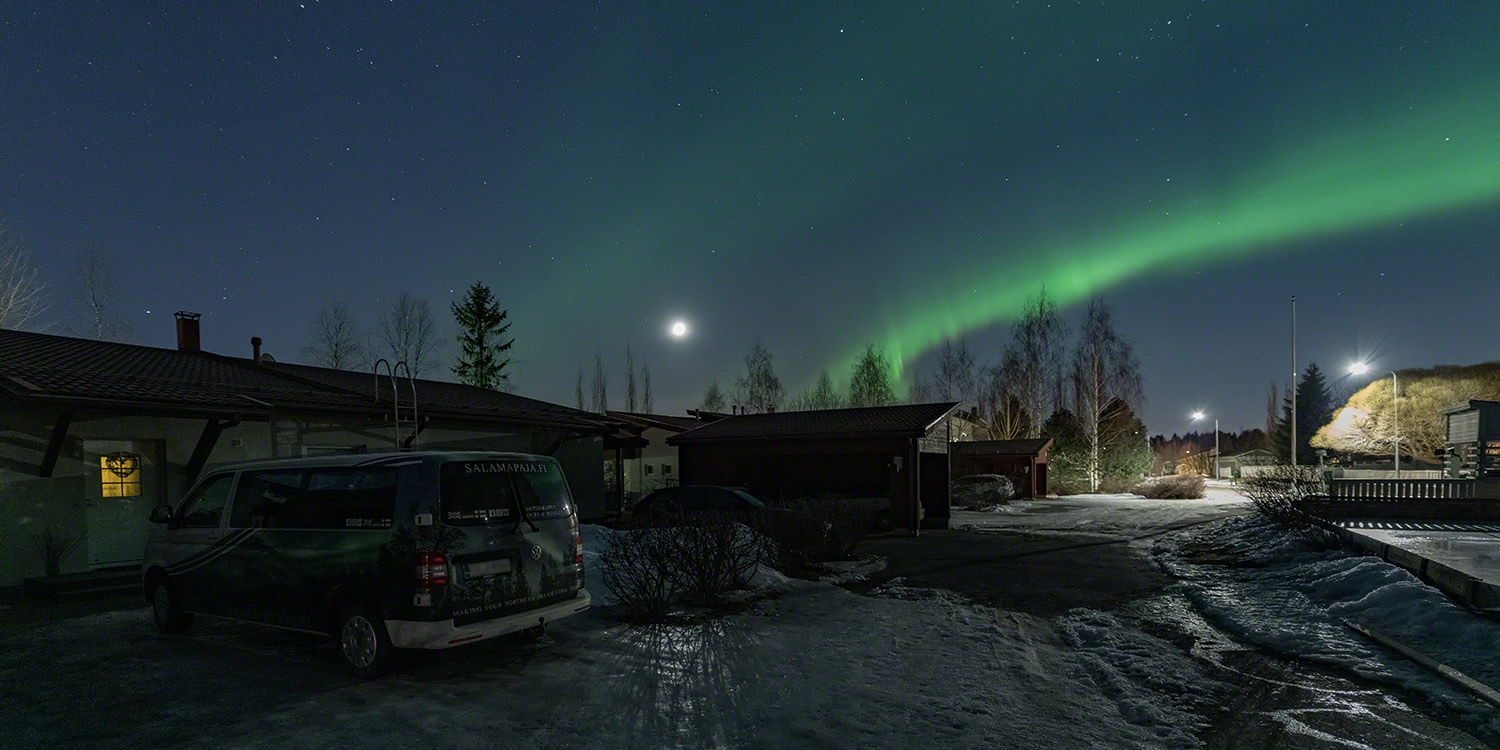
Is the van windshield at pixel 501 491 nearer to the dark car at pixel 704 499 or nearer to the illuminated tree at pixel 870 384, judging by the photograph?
the dark car at pixel 704 499

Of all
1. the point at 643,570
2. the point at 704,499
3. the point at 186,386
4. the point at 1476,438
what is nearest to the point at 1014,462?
the point at 1476,438

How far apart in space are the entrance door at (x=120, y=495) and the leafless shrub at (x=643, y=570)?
787 centimetres

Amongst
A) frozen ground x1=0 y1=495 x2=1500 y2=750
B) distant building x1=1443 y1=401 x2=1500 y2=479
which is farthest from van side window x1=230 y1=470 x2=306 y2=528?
distant building x1=1443 y1=401 x2=1500 y2=479

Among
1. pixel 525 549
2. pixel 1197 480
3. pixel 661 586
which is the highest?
pixel 525 549

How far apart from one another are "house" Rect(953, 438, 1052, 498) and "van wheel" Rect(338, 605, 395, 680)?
112 ft

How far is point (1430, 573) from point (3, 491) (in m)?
18.6

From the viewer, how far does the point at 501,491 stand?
6617 mm

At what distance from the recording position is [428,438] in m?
16.9

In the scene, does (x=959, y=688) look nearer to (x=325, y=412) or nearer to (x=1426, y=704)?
(x=1426, y=704)

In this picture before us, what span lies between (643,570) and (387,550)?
3.22 m

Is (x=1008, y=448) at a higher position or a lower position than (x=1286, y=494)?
lower

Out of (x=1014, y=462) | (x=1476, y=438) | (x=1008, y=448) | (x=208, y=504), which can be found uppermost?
(x=208, y=504)

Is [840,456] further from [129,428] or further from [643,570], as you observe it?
[129,428]

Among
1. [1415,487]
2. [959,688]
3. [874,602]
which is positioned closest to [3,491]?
[874,602]
